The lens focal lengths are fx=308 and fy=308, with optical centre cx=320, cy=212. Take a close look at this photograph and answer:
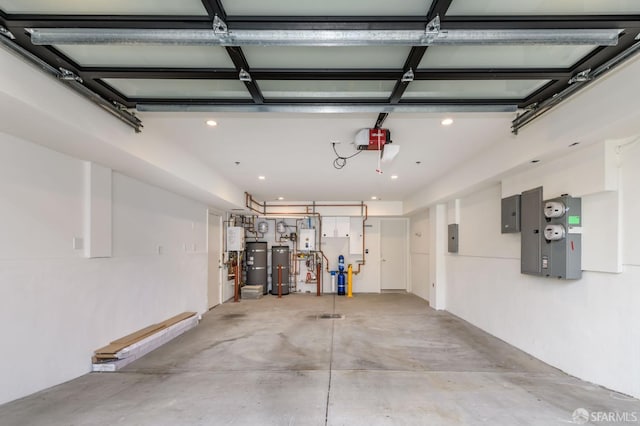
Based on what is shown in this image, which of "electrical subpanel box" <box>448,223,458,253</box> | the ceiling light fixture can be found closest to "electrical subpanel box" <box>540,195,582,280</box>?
the ceiling light fixture

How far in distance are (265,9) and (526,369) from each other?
408 cm

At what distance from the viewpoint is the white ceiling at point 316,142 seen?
→ 10.1 feet

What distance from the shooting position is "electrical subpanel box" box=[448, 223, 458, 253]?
5844 millimetres

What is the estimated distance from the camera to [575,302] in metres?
3.08

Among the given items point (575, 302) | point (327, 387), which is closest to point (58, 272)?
point (327, 387)

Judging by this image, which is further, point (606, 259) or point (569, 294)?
point (569, 294)

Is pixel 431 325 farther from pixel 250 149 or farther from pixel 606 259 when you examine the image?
pixel 250 149

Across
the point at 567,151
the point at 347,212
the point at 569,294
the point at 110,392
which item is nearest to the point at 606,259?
the point at 569,294

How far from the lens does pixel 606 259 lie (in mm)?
2756

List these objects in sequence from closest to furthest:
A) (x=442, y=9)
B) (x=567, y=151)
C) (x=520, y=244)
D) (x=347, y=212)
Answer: (x=442, y=9) → (x=567, y=151) → (x=520, y=244) → (x=347, y=212)

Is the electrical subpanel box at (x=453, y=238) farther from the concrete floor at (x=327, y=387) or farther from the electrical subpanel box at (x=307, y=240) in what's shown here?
the electrical subpanel box at (x=307, y=240)

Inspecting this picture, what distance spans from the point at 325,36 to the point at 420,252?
7.09 m

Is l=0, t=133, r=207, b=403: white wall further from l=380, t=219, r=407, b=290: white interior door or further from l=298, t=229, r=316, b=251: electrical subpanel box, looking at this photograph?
l=380, t=219, r=407, b=290: white interior door

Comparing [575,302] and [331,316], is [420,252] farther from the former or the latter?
[575,302]
